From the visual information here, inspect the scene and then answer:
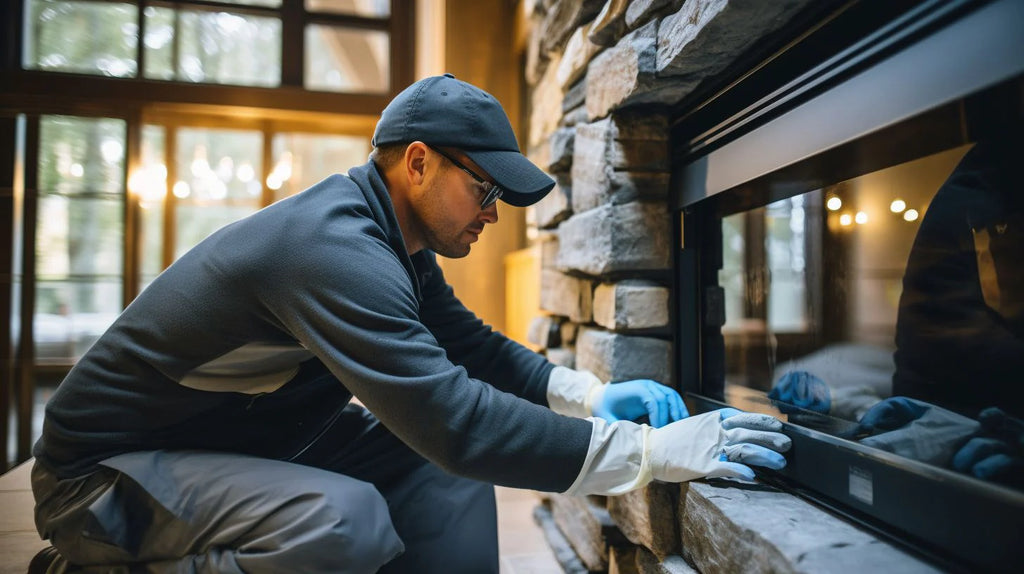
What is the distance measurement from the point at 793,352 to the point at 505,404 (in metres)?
Answer: 0.81

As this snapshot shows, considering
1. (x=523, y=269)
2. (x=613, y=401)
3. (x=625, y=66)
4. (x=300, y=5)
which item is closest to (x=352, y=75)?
(x=300, y=5)

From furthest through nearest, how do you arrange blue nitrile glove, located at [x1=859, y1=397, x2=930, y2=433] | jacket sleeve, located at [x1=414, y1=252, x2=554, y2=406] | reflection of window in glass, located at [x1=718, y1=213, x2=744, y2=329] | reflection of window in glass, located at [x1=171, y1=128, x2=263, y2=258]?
1. reflection of window in glass, located at [x1=171, y1=128, x2=263, y2=258]
2. jacket sleeve, located at [x1=414, y1=252, x2=554, y2=406]
3. reflection of window in glass, located at [x1=718, y1=213, x2=744, y2=329]
4. blue nitrile glove, located at [x1=859, y1=397, x2=930, y2=433]

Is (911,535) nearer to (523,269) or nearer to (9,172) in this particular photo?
(523,269)

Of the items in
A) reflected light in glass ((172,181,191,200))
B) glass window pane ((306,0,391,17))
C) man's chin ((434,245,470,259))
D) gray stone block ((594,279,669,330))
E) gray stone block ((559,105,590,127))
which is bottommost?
gray stone block ((594,279,669,330))

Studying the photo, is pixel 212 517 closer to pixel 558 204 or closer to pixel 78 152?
pixel 558 204

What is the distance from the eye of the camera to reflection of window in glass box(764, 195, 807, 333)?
1602 millimetres

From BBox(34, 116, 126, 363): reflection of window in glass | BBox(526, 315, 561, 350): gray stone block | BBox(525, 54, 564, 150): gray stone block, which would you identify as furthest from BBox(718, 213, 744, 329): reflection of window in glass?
BBox(34, 116, 126, 363): reflection of window in glass

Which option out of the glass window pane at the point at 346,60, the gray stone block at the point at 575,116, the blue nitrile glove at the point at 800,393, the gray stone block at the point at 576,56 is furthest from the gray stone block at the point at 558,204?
the glass window pane at the point at 346,60

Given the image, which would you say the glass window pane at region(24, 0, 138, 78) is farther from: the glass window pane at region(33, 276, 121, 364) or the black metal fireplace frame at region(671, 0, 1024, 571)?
the black metal fireplace frame at region(671, 0, 1024, 571)

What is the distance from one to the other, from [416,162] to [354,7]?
10.1ft

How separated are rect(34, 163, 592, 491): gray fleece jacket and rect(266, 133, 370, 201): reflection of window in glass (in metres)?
2.83

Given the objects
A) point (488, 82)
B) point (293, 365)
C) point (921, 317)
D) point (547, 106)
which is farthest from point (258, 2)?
point (921, 317)

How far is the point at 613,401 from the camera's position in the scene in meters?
1.39

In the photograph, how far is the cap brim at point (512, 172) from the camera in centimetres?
126
